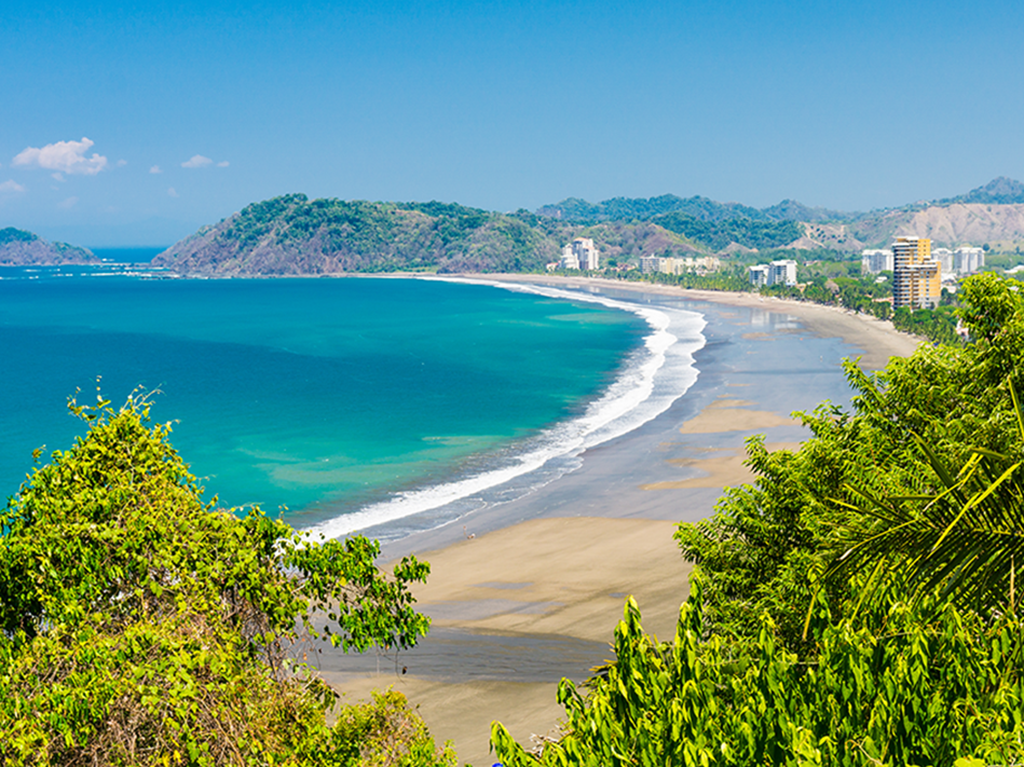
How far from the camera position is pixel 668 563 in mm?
32062

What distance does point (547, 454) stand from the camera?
4981cm

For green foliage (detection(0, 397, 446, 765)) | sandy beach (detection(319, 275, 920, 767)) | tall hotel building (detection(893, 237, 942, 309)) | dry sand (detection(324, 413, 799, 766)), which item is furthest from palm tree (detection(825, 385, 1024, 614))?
tall hotel building (detection(893, 237, 942, 309))

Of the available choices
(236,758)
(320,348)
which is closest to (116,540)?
(236,758)

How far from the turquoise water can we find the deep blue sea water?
21cm

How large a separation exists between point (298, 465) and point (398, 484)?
760 cm

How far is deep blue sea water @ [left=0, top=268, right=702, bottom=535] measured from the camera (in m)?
46.2

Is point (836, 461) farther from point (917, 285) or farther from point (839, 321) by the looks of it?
point (917, 285)

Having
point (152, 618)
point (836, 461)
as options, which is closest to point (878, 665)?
point (152, 618)

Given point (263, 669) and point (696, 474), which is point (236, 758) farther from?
point (696, 474)

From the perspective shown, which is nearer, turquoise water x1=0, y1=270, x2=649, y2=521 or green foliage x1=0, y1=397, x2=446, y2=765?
green foliage x1=0, y1=397, x2=446, y2=765

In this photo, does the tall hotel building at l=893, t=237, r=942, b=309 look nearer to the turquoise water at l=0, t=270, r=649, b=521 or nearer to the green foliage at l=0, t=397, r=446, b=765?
the turquoise water at l=0, t=270, r=649, b=521

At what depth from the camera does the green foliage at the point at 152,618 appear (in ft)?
24.8

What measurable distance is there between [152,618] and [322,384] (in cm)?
7033

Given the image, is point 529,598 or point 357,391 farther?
point 357,391
